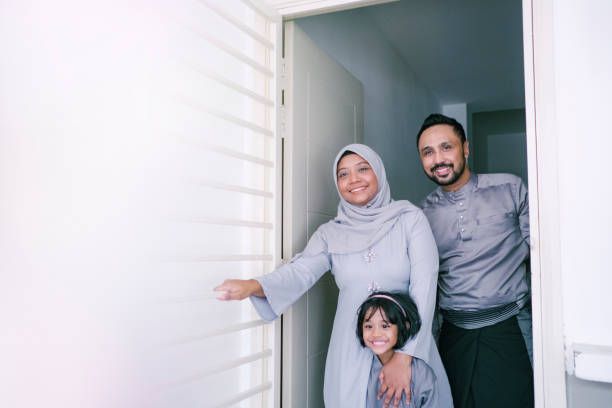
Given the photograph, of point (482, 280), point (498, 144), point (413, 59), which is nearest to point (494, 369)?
point (482, 280)

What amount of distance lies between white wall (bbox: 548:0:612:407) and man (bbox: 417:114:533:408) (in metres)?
0.49

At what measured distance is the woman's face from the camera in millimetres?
1840

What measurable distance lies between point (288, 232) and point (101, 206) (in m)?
0.78

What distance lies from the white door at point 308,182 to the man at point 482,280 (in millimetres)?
415

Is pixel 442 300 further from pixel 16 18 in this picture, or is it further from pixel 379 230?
pixel 16 18

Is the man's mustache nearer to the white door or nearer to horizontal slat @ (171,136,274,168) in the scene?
the white door

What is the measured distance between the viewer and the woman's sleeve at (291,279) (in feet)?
5.30

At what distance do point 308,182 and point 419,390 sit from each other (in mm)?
782

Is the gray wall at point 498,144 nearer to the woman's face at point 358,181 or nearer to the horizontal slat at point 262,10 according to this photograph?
the woman's face at point 358,181

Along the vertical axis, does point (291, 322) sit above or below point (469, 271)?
below

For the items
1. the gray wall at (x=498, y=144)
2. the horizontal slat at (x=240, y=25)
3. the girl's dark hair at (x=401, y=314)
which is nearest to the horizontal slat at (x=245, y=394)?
the girl's dark hair at (x=401, y=314)

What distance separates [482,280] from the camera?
187 centimetres

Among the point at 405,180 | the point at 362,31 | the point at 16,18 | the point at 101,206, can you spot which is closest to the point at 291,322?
the point at 101,206

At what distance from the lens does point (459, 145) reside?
1.99m
